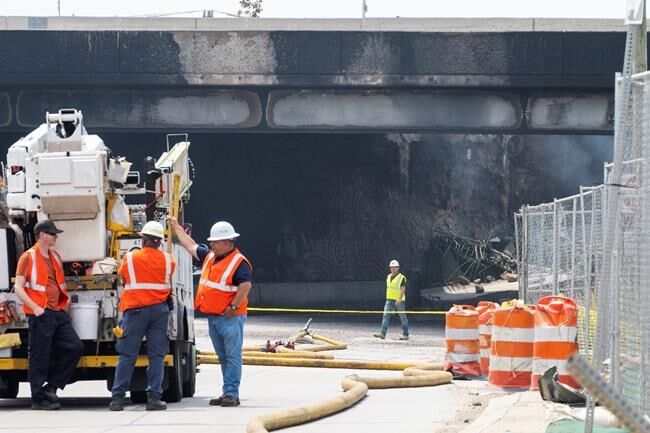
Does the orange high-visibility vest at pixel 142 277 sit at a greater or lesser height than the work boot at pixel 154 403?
greater

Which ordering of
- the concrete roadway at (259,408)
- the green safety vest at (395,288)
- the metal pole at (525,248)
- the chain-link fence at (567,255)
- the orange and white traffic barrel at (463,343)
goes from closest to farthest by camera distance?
1. the concrete roadway at (259,408)
2. the chain-link fence at (567,255)
3. the orange and white traffic barrel at (463,343)
4. the metal pole at (525,248)
5. the green safety vest at (395,288)

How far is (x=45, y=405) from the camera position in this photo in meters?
13.6

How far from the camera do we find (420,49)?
33.2m

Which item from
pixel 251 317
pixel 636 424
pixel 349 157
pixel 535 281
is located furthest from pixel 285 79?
pixel 636 424

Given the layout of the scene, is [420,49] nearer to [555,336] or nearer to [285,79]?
[285,79]

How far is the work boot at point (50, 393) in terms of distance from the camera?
1362 cm

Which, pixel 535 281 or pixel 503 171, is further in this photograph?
pixel 503 171

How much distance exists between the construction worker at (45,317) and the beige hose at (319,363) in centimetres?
595

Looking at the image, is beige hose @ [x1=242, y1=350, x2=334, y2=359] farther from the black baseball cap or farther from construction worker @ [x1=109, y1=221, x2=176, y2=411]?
the black baseball cap

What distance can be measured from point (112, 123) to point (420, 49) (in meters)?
7.49

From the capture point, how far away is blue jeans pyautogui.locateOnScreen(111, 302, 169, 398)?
43.7 feet

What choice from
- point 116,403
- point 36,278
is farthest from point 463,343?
point 36,278

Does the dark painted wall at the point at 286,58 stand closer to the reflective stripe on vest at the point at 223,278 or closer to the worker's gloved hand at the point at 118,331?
the reflective stripe on vest at the point at 223,278

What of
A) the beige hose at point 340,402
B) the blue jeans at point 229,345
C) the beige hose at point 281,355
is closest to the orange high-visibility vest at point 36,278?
the blue jeans at point 229,345
